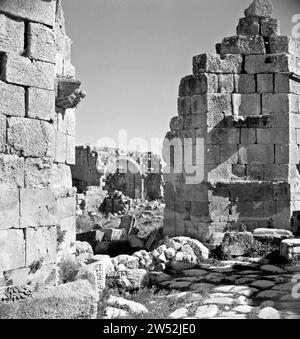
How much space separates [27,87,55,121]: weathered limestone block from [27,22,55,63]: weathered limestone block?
0.43m

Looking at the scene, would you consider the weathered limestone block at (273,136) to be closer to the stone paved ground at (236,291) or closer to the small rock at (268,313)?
the stone paved ground at (236,291)

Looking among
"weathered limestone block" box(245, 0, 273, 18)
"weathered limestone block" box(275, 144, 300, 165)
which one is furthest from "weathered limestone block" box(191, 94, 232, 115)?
"weathered limestone block" box(245, 0, 273, 18)

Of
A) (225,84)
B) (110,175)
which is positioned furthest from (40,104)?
(110,175)

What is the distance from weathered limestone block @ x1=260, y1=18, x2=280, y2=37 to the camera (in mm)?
10727

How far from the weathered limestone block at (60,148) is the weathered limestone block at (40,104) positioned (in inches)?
69.3

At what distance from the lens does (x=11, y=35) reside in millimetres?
5723

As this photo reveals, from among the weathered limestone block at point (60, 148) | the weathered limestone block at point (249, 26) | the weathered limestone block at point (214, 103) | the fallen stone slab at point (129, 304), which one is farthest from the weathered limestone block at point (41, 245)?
the weathered limestone block at point (249, 26)

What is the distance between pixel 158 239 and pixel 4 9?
6742mm

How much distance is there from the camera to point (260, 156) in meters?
10.5

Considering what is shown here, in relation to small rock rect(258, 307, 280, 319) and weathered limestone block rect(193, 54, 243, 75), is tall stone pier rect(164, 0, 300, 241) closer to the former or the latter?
weathered limestone block rect(193, 54, 243, 75)

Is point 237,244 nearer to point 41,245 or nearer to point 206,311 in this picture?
point 206,311

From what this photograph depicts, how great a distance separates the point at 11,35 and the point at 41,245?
2662 mm
